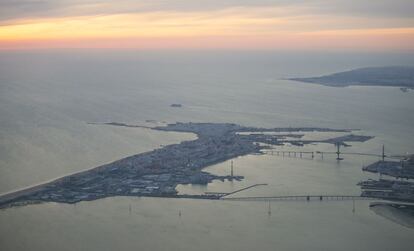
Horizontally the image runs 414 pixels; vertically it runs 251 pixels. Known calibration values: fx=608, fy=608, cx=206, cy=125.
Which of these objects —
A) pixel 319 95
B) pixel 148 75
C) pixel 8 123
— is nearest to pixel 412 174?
pixel 8 123

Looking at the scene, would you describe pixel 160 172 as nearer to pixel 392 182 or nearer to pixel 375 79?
pixel 392 182

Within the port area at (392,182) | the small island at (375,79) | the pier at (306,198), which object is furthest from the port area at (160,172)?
the small island at (375,79)

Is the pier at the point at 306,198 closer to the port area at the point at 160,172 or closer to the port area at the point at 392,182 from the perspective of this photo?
the port area at the point at 392,182

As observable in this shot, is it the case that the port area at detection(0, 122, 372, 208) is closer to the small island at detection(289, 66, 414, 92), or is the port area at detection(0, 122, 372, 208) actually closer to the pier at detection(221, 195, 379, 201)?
the pier at detection(221, 195, 379, 201)

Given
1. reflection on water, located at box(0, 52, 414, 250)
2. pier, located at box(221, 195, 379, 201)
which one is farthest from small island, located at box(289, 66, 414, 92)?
pier, located at box(221, 195, 379, 201)

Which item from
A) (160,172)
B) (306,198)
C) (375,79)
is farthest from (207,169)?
(375,79)
